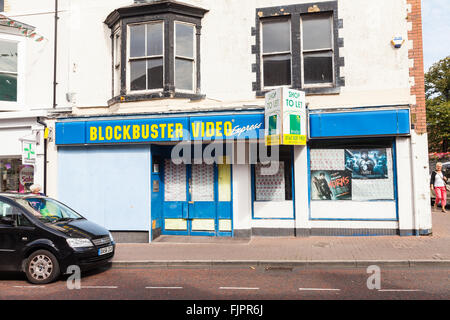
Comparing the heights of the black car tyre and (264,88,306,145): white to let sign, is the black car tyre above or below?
below

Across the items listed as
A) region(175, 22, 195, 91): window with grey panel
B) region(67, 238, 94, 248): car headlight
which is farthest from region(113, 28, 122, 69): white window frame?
region(67, 238, 94, 248): car headlight

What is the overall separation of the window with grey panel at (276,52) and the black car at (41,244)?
6561mm

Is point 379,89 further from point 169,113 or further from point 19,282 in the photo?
point 19,282

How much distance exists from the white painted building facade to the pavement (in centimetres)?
58

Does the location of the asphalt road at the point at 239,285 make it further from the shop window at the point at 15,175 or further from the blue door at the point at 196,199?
the shop window at the point at 15,175

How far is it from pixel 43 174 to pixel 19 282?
5359mm

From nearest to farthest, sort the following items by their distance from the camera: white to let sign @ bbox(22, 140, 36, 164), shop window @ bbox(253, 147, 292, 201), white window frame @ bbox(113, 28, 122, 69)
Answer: shop window @ bbox(253, 147, 292, 201) → white to let sign @ bbox(22, 140, 36, 164) → white window frame @ bbox(113, 28, 122, 69)

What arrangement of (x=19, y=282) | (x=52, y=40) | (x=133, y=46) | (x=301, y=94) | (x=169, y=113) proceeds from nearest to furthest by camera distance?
(x=19, y=282) < (x=301, y=94) < (x=169, y=113) < (x=133, y=46) < (x=52, y=40)

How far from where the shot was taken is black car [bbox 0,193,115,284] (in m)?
6.55

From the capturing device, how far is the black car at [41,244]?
655 cm

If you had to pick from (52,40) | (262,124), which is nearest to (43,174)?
(52,40)

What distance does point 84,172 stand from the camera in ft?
35.9

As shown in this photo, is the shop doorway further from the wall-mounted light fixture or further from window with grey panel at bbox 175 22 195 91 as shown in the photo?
the wall-mounted light fixture

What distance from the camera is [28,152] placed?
10766mm
